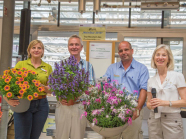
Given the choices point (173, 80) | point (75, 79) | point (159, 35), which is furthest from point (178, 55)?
point (75, 79)

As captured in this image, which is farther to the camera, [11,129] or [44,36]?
[44,36]

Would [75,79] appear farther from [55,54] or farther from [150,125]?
[55,54]

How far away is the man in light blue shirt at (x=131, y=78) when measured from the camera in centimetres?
238

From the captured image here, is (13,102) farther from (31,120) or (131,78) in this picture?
(131,78)

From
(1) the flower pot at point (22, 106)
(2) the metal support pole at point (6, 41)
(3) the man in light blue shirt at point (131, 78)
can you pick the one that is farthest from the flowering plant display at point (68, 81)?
(2) the metal support pole at point (6, 41)

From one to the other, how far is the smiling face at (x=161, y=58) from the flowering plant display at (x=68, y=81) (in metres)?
0.71

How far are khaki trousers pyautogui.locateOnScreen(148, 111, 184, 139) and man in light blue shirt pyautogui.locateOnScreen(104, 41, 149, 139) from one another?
0.28 metres

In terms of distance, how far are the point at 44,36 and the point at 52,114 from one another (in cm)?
273

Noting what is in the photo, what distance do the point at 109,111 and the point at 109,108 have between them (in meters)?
0.02

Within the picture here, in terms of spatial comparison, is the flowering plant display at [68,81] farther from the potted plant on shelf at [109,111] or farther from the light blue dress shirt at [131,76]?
the light blue dress shirt at [131,76]

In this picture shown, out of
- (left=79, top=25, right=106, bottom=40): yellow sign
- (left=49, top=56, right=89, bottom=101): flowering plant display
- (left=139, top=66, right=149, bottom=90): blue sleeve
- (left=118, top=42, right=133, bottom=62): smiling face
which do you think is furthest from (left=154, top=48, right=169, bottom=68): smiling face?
(left=79, top=25, right=106, bottom=40): yellow sign

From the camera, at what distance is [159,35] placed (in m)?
6.27

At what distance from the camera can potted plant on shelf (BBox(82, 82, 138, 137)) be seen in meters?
Result: 1.69

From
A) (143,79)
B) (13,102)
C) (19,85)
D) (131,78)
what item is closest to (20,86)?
(19,85)
